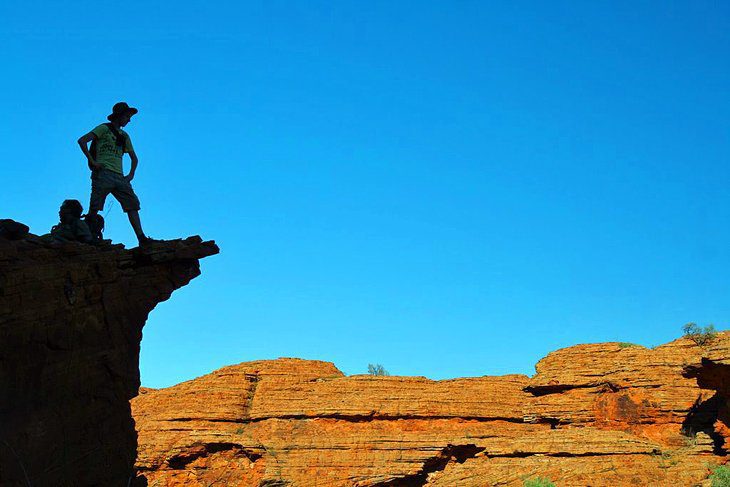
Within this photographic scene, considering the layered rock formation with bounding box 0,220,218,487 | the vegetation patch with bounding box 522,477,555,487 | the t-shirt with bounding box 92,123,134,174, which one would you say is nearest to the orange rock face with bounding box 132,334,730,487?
the vegetation patch with bounding box 522,477,555,487

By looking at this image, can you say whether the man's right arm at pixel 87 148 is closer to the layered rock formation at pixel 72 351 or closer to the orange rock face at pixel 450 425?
the layered rock formation at pixel 72 351

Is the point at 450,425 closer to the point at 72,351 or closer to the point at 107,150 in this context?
the point at 107,150

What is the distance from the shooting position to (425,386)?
51.1 m

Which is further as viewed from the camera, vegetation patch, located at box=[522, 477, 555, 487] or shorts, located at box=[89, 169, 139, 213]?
vegetation patch, located at box=[522, 477, 555, 487]

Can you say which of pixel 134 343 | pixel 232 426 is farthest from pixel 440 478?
pixel 134 343

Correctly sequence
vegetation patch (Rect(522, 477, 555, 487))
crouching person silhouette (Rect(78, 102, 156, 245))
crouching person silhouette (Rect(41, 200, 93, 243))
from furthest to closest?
1. vegetation patch (Rect(522, 477, 555, 487))
2. crouching person silhouette (Rect(78, 102, 156, 245))
3. crouching person silhouette (Rect(41, 200, 93, 243))

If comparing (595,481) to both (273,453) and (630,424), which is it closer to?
(630,424)

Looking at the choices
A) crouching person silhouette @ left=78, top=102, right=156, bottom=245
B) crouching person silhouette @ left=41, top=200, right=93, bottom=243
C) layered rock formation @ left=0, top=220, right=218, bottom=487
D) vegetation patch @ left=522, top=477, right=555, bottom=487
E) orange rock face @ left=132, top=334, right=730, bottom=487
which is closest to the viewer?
layered rock formation @ left=0, top=220, right=218, bottom=487

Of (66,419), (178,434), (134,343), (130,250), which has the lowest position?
(66,419)

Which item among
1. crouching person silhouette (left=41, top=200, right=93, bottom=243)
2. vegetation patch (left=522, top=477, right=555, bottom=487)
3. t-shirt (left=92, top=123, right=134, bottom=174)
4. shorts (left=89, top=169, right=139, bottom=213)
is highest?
t-shirt (left=92, top=123, right=134, bottom=174)

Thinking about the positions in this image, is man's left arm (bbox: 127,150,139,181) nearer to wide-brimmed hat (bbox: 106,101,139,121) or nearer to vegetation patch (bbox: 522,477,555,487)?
wide-brimmed hat (bbox: 106,101,139,121)

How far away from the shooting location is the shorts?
1153 cm

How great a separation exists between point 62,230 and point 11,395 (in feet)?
8.70

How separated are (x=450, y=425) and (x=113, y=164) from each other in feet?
129
